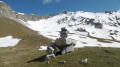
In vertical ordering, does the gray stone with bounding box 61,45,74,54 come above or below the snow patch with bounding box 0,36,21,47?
below

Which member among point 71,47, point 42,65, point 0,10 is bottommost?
point 42,65

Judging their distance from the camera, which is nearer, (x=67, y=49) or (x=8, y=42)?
(x=67, y=49)

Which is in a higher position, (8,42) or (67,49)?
(8,42)

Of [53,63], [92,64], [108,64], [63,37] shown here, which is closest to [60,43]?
[63,37]

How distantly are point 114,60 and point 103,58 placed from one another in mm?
1977

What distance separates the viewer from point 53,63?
74.2ft

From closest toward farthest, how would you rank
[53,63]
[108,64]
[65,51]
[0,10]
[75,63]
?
1. [108,64]
2. [75,63]
3. [53,63]
4. [65,51]
5. [0,10]

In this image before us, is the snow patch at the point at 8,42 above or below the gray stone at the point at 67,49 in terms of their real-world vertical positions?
above

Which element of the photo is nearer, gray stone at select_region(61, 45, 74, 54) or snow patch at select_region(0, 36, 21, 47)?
gray stone at select_region(61, 45, 74, 54)

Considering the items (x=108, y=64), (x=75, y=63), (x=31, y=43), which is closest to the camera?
(x=108, y=64)

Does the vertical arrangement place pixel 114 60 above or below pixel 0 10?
below

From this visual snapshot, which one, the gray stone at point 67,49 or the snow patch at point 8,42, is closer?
the gray stone at point 67,49

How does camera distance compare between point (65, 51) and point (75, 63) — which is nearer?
point (75, 63)

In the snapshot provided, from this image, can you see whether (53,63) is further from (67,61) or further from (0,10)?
(0,10)
